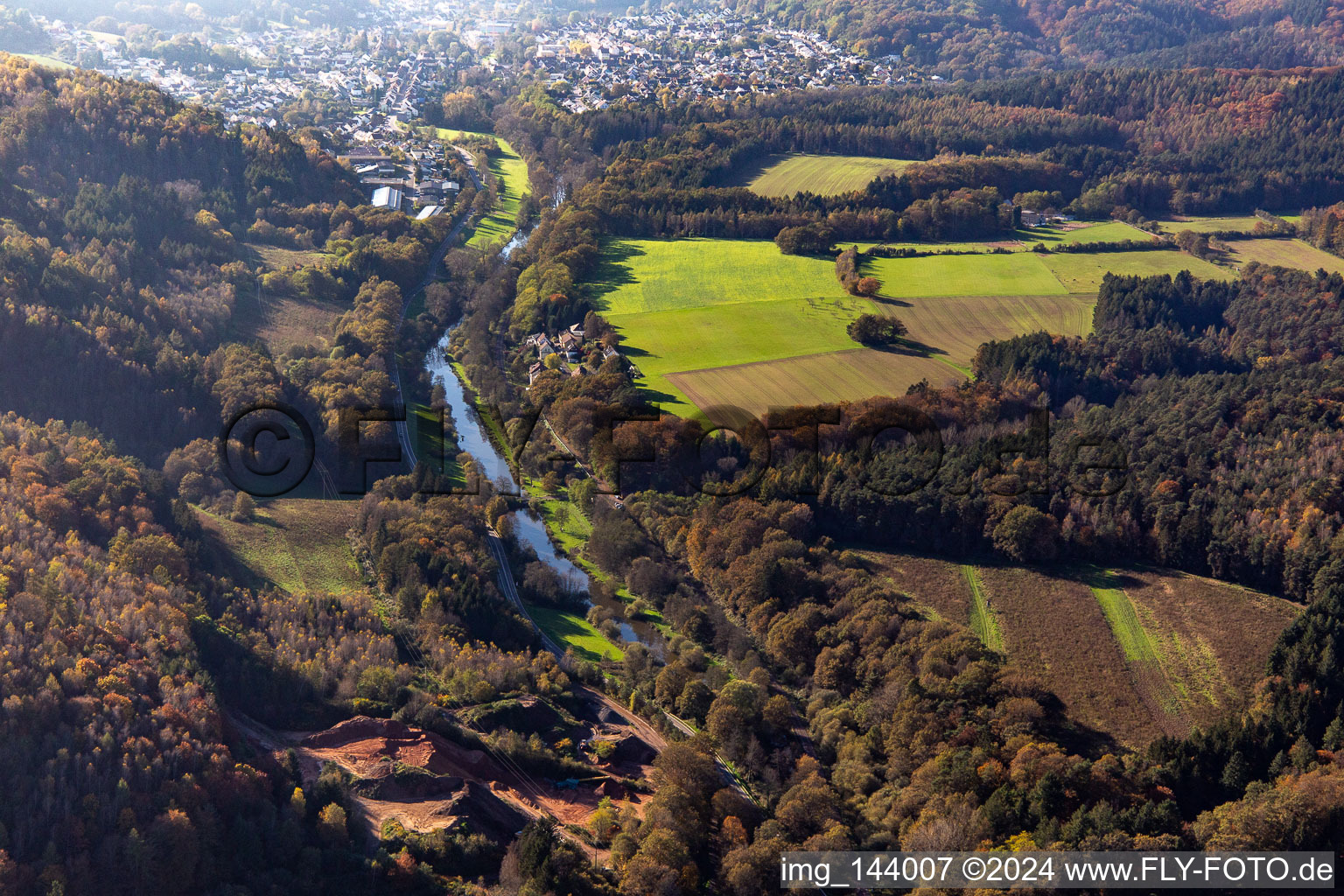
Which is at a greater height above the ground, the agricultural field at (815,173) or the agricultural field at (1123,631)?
the agricultural field at (815,173)

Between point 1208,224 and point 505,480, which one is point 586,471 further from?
point 1208,224

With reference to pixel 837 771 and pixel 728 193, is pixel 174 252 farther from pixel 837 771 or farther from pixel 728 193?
pixel 837 771

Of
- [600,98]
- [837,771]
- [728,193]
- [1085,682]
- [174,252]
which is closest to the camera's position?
[837,771]

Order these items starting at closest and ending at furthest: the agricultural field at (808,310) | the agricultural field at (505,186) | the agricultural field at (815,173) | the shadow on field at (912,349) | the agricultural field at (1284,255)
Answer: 1. the agricultural field at (808,310)
2. the shadow on field at (912,349)
3. the agricultural field at (1284,255)
4. the agricultural field at (505,186)
5. the agricultural field at (815,173)

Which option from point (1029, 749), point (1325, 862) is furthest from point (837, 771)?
point (1325, 862)

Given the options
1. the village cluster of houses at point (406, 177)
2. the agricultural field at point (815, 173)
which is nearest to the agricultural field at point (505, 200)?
the village cluster of houses at point (406, 177)

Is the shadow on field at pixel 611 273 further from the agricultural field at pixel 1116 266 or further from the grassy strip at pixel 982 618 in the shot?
the grassy strip at pixel 982 618
